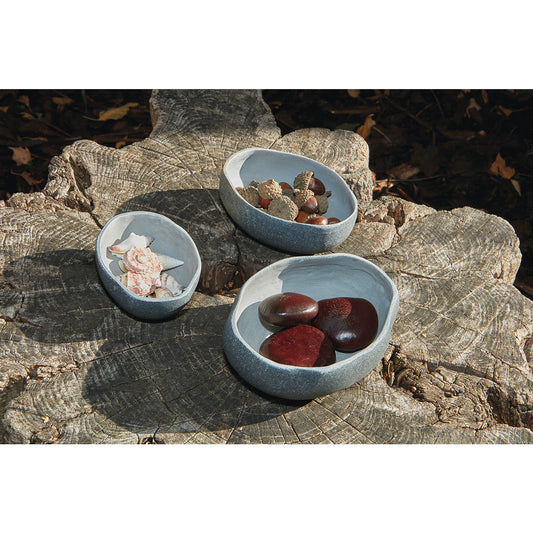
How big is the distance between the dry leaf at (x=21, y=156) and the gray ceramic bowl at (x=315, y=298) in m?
2.11

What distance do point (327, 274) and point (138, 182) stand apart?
863mm

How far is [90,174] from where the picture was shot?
2.61 meters

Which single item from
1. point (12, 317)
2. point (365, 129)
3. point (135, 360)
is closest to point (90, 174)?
point (12, 317)

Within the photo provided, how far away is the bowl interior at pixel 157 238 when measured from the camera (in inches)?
90.0

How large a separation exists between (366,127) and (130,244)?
2080mm

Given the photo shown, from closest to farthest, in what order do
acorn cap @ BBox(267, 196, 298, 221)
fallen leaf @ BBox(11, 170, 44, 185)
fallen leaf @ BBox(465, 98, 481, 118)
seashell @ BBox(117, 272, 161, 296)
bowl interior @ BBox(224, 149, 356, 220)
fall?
seashell @ BBox(117, 272, 161, 296), acorn cap @ BBox(267, 196, 298, 221), bowl interior @ BBox(224, 149, 356, 220), fallen leaf @ BBox(11, 170, 44, 185), fallen leaf @ BBox(465, 98, 481, 118)

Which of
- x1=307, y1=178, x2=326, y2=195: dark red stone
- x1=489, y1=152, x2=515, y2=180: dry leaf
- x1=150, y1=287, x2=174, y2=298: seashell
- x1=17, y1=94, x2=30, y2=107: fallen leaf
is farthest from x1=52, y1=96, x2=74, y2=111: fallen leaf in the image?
x1=489, y1=152, x2=515, y2=180: dry leaf

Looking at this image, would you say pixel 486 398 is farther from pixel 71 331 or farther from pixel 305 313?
pixel 71 331

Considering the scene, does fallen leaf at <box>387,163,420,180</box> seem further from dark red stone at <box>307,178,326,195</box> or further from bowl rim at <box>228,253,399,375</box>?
bowl rim at <box>228,253,399,375</box>

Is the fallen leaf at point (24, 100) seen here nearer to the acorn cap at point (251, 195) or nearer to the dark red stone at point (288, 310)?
the acorn cap at point (251, 195)

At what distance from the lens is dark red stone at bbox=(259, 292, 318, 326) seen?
2.01 meters

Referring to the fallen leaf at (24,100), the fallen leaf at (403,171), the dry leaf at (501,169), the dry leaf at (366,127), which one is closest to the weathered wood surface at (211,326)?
the fallen leaf at (403,171)

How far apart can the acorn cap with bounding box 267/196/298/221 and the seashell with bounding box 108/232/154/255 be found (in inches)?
17.8

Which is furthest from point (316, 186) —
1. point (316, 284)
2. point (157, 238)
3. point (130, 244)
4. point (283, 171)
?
point (130, 244)
